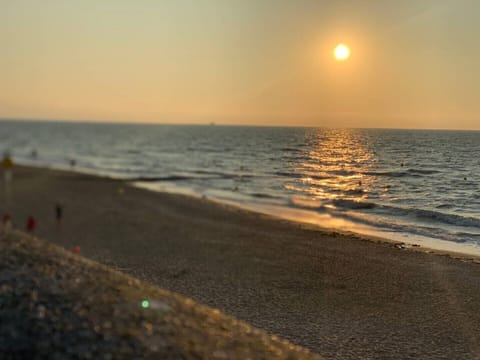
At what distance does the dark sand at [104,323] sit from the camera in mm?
6953

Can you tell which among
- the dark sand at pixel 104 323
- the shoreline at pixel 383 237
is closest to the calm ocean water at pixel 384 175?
the shoreline at pixel 383 237

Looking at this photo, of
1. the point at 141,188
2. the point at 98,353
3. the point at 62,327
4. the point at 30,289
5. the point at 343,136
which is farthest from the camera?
the point at 141,188

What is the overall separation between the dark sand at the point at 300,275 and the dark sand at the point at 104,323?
3510 millimetres

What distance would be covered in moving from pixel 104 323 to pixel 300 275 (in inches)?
391

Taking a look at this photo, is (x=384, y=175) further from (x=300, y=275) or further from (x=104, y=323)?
(x=104, y=323)

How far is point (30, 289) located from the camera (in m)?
8.76

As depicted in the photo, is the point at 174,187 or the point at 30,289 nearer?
the point at 30,289

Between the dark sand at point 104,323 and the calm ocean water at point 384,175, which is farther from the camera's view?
the calm ocean water at point 384,175

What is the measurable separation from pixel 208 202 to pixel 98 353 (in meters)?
26.5

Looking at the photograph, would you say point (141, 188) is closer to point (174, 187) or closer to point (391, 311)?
point (174, 187)

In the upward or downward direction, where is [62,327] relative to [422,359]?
upward

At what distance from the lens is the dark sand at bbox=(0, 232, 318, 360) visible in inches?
274

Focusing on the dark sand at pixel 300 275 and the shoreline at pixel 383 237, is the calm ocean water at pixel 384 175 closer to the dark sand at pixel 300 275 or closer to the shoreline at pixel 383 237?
the shoreline at pixel 383 237

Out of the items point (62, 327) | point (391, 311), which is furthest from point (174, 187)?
point (62, 327)
